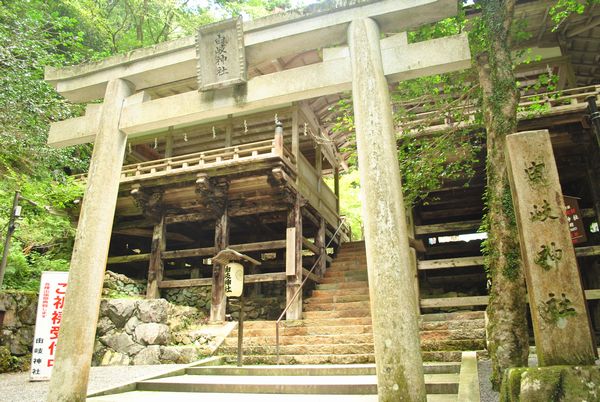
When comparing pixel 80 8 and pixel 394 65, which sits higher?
pixel 80 8

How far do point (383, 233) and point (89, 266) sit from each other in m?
3.33

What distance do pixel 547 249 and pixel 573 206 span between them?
662 cm

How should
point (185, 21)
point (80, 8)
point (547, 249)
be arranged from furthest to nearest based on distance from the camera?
point (185, 21) < point (80, 8) < point (547, 249)

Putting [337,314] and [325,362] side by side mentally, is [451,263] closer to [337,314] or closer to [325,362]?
[337,314]

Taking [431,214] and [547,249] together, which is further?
[431,214]

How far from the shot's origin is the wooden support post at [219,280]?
34.6 ft

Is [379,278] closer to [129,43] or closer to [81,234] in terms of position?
[81,234]

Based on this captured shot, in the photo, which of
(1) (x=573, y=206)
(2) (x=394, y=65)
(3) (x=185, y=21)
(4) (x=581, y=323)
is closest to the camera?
(4) (x=581, y=323)

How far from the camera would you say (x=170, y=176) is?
37.1ft

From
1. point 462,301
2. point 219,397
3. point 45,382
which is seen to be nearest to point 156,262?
point 45,382

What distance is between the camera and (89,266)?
442cm

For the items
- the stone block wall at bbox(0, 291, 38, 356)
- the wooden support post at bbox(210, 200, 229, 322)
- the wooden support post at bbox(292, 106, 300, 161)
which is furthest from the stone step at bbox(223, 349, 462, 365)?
the wooden support post at bbox(292, 106, 300, 161)

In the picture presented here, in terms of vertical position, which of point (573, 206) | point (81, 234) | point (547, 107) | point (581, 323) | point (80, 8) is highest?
point (80, 8)

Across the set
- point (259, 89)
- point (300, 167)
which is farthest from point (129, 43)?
point (259, 89)
